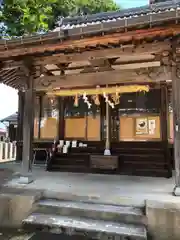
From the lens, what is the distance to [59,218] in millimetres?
3244

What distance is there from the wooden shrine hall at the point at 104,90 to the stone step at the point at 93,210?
1024mm

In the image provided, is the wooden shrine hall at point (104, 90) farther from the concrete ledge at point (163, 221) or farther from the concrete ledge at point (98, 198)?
the concrete ledge at point (98, 198)

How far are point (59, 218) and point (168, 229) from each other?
1.63 metres

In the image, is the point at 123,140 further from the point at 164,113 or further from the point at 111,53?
the point at 111,53

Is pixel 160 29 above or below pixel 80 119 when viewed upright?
above

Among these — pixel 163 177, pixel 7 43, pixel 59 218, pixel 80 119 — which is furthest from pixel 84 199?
pixel 80 119

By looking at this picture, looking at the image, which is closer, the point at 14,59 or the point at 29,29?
the point at 14,59

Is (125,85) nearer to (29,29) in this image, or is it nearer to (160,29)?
(160,29)

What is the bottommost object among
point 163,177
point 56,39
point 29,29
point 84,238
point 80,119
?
point 84,238

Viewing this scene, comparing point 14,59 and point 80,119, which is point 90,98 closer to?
point 80,119

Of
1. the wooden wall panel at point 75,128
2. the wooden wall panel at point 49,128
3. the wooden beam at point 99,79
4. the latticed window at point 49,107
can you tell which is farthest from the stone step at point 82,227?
the latticed window at point 49,107

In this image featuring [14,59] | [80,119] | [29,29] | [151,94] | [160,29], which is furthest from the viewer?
[29,29]

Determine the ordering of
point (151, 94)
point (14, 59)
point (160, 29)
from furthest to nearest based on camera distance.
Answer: point (151, 94), point (14, 59), point (160, 29)

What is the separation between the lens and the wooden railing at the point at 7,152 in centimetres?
947
